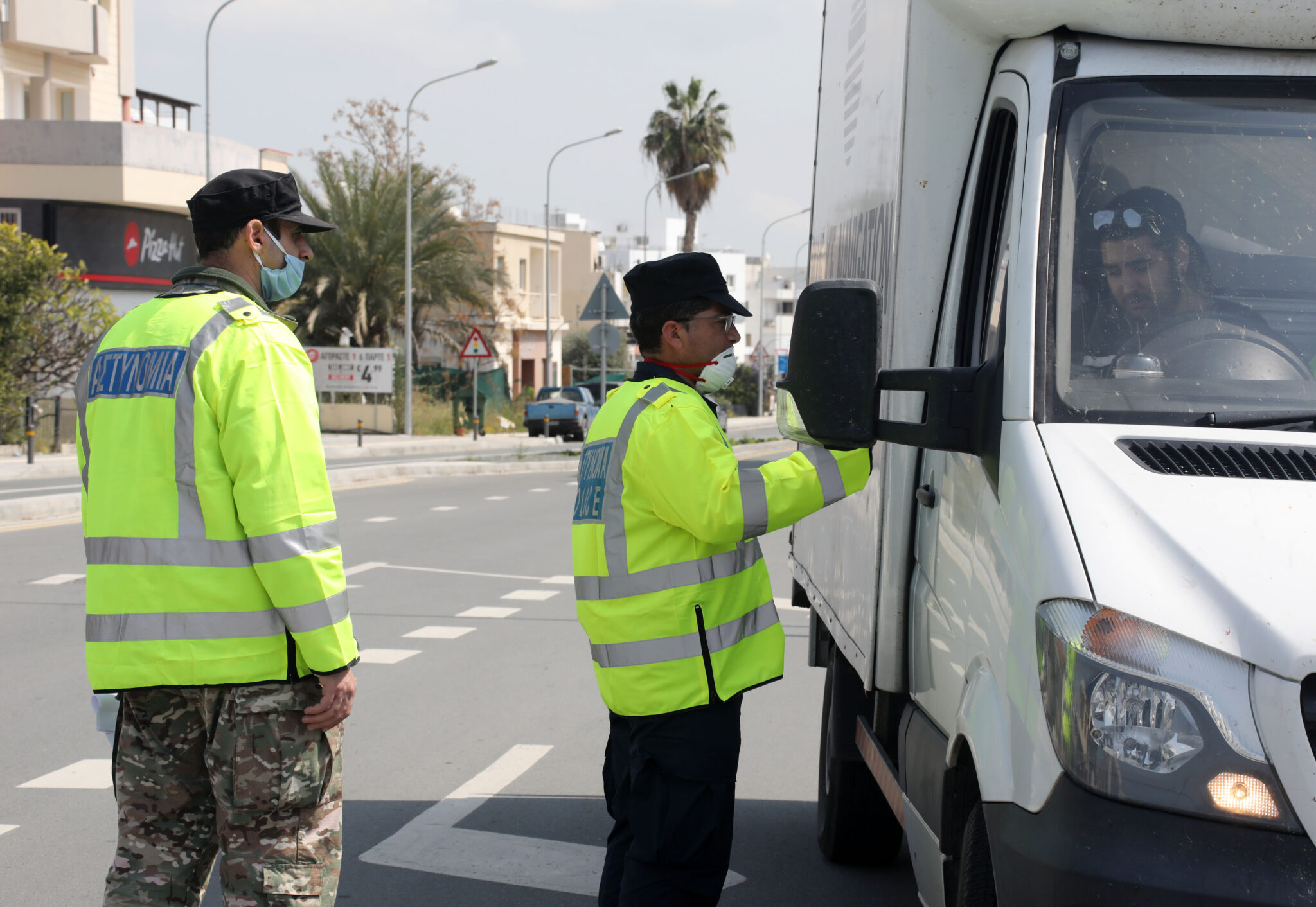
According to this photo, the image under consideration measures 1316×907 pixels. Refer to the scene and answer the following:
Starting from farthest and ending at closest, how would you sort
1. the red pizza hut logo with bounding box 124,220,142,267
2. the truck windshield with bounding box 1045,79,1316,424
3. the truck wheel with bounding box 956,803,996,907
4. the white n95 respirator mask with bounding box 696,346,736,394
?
the red pizza hut logo with bounding box 124,220,142,267 < the white n95 respirator mask with bounding box 696,346,736,394 < the truck windshield with bounding box 1045,79,1316,424 < the truck wheel with bounding box 956,803,996,907

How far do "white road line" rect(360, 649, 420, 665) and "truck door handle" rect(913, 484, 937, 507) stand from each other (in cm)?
551

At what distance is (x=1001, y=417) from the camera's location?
2.56 m

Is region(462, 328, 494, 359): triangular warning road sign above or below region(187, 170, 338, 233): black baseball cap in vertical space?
below

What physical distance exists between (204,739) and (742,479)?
1.34 m

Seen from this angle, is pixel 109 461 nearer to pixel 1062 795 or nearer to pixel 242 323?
pixel 242 323

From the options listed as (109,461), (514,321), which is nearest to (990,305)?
(109,461)

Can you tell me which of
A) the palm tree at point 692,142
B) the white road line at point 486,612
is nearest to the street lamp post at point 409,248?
the palm tree at point 692,142

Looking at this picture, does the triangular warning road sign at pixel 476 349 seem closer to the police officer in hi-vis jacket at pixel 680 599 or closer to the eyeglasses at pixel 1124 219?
the police officer in hi-vis jacket at pixel 680 599

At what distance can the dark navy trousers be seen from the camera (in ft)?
9.97

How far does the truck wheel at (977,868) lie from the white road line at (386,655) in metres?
6.01

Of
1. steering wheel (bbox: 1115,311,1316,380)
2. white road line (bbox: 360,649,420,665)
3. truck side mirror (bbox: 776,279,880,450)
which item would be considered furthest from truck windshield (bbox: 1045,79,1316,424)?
white road line (bbox: 360,649,420,665)

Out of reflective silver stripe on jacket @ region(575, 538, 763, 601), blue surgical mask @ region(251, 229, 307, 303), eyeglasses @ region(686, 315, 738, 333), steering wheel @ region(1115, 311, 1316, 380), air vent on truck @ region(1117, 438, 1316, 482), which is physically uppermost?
blue surgical mask @ region(251, 229, 307, 303)

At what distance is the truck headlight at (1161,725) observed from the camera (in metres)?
1.94

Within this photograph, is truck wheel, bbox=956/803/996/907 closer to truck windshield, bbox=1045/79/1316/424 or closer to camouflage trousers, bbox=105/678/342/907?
truck windshield, bbox=1045/79/1316/424
